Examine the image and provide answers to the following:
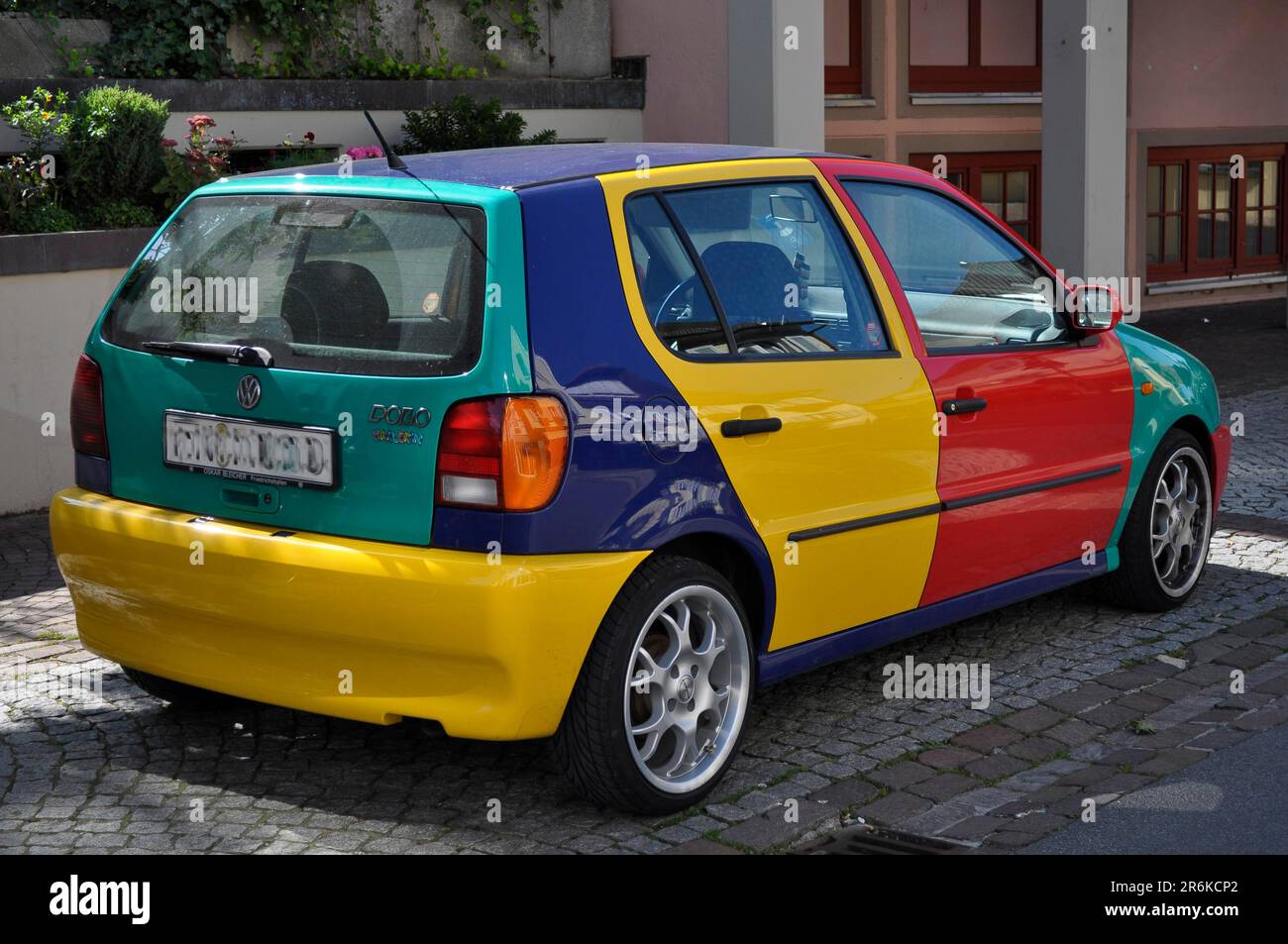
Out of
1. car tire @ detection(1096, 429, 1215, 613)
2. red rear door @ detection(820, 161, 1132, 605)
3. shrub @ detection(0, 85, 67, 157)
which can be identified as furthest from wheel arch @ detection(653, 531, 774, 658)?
shrub @ detection(0, 85, 67, 157)

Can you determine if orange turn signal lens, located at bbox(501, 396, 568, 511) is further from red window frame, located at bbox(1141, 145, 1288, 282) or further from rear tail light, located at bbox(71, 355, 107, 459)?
red window frame, located at bbox(1141, 145, 1288, 282)

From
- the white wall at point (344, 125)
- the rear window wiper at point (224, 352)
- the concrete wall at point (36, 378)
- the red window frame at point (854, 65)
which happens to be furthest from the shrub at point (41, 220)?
the red window frame at point (854, 65)

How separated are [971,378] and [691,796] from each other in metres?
1.80

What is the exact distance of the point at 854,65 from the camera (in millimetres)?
17453

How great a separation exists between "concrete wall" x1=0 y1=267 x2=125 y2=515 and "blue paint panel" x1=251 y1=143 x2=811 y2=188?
169 inches

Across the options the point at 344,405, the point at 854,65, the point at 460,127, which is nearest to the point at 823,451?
the point at 344,405

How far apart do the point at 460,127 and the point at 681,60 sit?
228 cm

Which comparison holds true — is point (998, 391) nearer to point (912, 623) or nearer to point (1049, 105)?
point (912, 623)

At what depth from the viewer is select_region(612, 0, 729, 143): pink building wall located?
1419 cm

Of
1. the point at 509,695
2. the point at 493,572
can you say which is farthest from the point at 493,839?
Answer: the point at 493,572

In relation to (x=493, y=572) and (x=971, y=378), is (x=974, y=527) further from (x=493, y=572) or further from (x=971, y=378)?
(x=493, y=572)

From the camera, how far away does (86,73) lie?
1136 centimetres

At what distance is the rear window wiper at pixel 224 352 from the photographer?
15.6ft

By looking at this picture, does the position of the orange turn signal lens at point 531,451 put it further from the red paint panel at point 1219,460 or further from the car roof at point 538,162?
the red paint panel at point 1219,460
